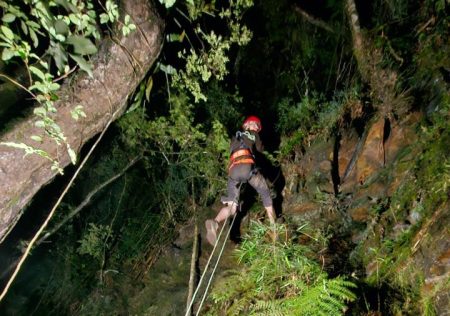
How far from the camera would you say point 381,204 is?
4688mm

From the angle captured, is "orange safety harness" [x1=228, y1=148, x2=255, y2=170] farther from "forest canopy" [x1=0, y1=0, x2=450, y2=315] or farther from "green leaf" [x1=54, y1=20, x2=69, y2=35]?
"green leaf" [x1=54, y1=20, x2=69, y2=35]

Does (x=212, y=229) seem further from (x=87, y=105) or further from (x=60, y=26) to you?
(x=60, y=26)

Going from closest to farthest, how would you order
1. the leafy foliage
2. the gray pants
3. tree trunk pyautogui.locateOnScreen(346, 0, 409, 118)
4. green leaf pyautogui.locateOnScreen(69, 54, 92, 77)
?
the leafy foliage < green leaf pyautogui.locateOnScreen(69, 54, 92, 77) < the gray pants < tree trunk pyautogui.locateOnScreen(346, 0, 409, 118)

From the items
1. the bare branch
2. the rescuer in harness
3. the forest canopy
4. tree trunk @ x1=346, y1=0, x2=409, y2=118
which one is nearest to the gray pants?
the rescuer in harness

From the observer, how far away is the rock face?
3.46 metres

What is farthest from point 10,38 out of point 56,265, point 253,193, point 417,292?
point 56,265

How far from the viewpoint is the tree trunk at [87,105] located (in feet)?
7.28

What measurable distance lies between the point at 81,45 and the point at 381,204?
3.97 meters

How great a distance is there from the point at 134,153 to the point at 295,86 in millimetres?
4036

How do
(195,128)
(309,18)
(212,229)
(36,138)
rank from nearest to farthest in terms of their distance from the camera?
(36,138) → (212,229) → (195,128) → (309,18)

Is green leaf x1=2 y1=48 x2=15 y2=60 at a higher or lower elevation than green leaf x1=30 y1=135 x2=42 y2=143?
higher

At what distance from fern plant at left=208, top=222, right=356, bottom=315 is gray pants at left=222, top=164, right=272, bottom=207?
0.88 meters

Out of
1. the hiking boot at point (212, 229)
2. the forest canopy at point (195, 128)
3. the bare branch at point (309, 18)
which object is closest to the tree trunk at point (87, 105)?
the forest canopy at point (195, 128)

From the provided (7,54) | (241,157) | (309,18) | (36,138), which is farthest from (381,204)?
(309,18)
